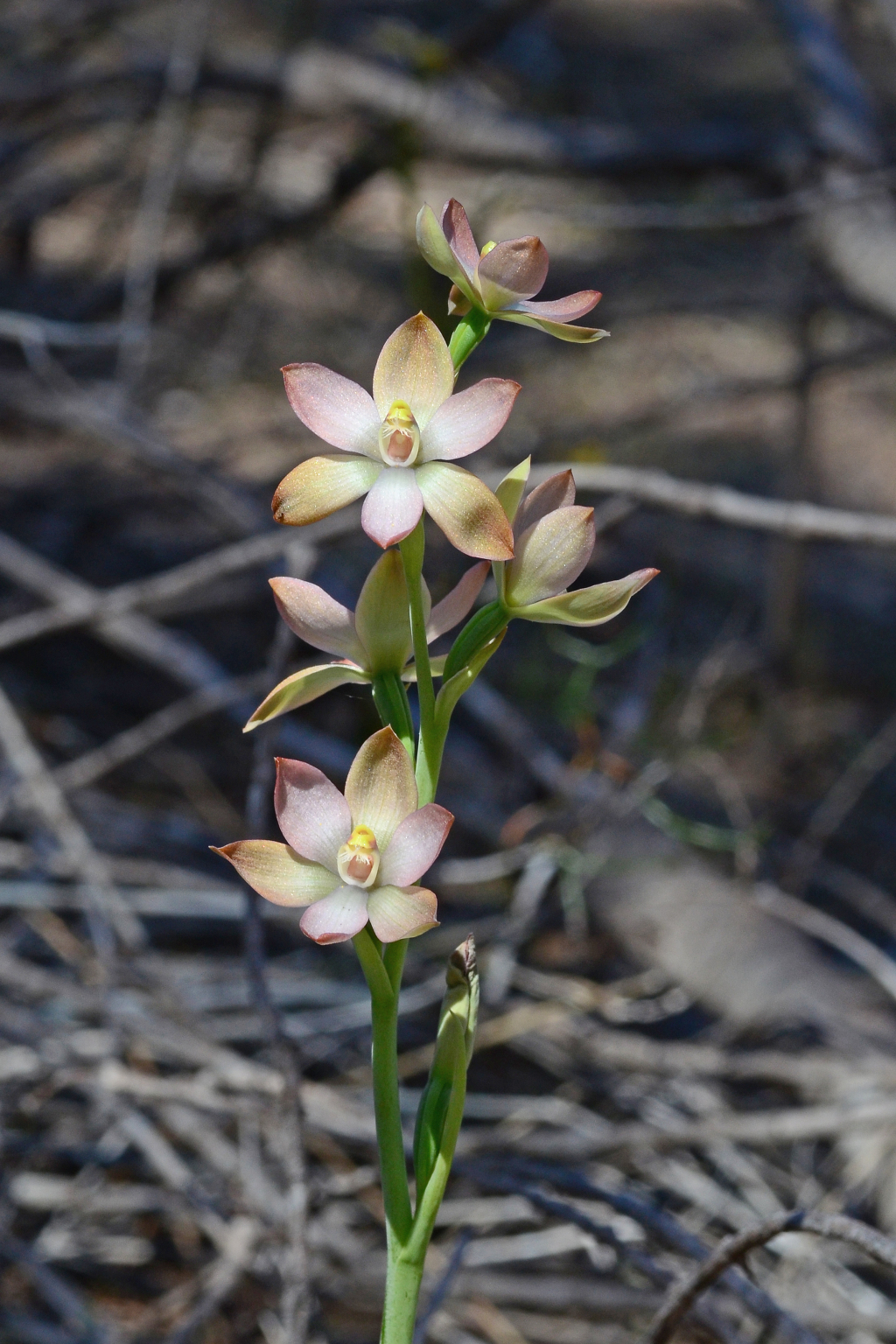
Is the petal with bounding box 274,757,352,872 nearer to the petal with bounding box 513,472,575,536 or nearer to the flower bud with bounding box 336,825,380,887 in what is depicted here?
the flower bud with bounding box 336,825,380,887

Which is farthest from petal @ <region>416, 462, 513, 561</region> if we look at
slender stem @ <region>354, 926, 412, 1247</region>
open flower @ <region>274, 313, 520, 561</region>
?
slender stem @ <region>354, 926, 412, 1247</region>

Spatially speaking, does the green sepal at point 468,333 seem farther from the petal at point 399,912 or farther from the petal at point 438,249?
the petal at point 399,912

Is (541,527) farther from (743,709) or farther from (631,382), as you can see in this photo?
(631,382)

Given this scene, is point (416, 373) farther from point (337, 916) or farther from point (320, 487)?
point (337, 916)

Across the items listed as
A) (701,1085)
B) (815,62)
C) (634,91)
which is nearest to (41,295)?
(815,62)

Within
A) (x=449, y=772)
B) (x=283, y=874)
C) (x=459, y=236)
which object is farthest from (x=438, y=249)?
(x=449, y=772)

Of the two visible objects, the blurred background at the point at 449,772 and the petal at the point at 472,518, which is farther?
the blurred background at the point at 449,772

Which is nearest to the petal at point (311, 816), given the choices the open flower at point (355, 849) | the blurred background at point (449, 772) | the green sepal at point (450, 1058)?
the open flower at point (355, 849)
